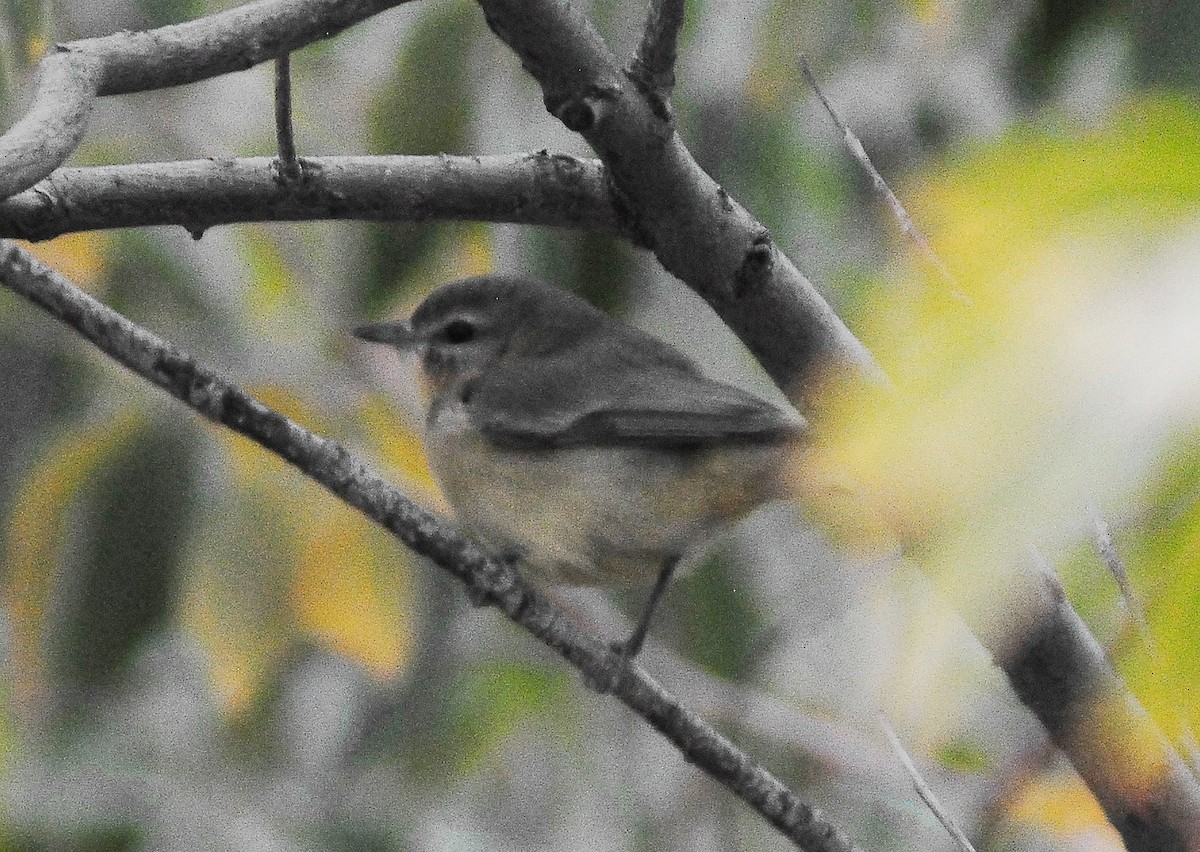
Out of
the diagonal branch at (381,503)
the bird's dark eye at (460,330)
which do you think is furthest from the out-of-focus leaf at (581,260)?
the bird's dark eye at (460,330)

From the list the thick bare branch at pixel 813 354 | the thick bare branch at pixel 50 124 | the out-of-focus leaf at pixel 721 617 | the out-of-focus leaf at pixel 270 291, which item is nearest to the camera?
the thick bare branch at pixel 50 124

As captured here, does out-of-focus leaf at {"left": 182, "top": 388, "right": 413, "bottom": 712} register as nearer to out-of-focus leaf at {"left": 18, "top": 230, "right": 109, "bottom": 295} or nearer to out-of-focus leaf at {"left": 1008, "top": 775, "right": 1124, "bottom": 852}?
out-of-focus leaf at {"left": 18, "top": 230, "right": 109, "bottom": 295}

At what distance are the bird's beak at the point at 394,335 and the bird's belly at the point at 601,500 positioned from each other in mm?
539

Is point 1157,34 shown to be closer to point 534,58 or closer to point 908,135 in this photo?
point 534,58

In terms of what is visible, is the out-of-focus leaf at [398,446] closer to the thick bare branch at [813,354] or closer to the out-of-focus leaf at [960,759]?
the out-of-focus leaf at [960,759]

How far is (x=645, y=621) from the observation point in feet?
9.32

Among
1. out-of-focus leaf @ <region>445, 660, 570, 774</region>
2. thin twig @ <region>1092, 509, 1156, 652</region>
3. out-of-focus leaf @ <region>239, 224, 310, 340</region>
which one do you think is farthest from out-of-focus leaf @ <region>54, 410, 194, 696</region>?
thin twig @ <region>1092, 509, 1156, 652</region>

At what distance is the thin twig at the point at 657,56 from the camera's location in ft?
5.58

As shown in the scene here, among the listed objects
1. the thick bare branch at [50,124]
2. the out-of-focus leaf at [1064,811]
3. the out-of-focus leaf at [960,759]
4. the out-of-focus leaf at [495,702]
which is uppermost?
the thick bare branch at [50,124]

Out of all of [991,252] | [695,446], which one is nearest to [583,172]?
[695,446]

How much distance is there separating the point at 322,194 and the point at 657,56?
0.48 meters

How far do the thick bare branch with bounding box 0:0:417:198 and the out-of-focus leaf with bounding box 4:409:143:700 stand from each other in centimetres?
115

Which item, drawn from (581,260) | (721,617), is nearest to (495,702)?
(721,617)

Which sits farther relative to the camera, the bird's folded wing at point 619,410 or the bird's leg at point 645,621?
the bird's folded wing at point 619,410
